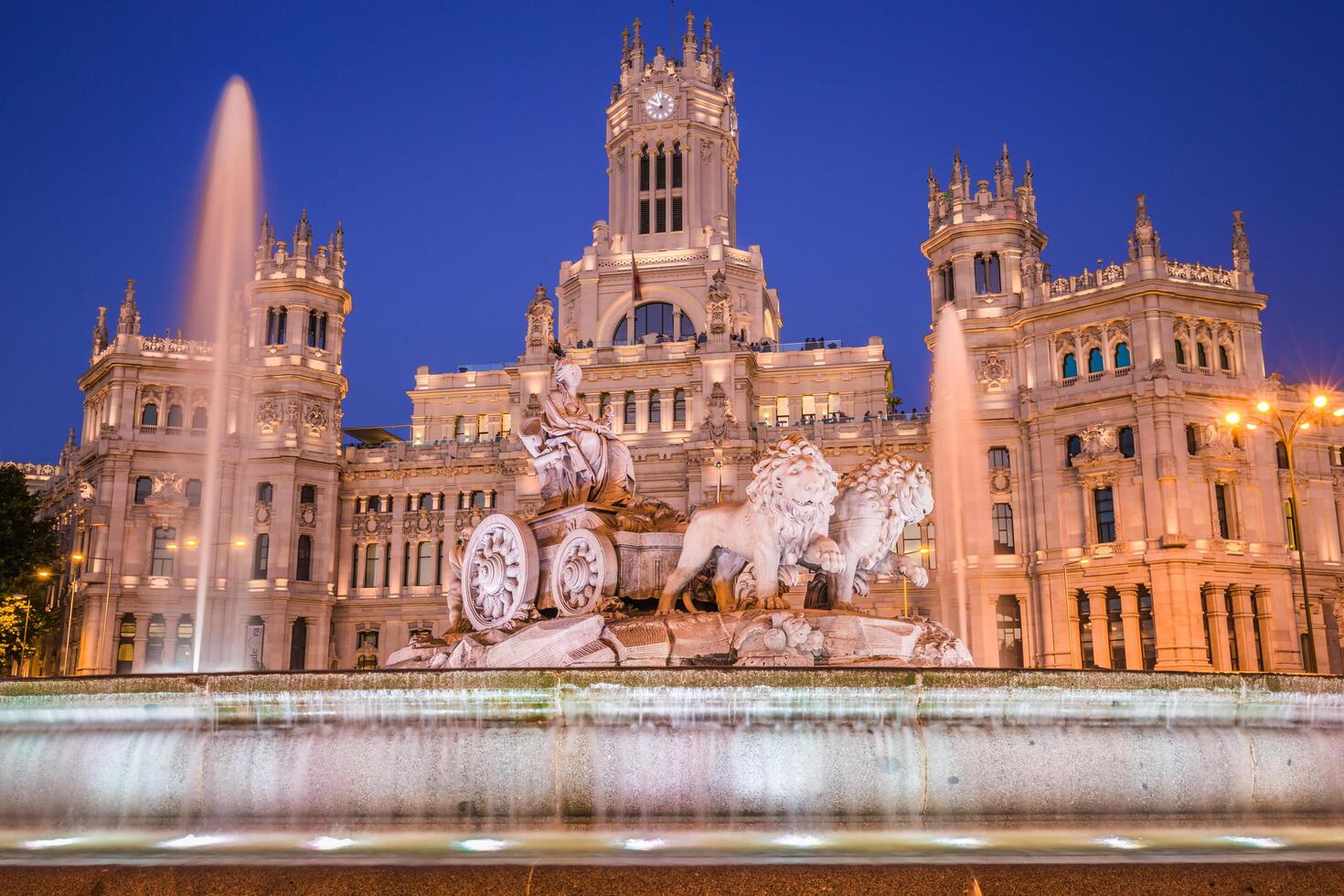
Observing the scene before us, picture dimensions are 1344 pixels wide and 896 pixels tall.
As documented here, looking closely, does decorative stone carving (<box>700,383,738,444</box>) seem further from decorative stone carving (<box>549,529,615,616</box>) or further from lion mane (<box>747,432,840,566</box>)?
lion mane (<box>747,432,840,566</box>)

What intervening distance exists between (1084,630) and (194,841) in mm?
51397

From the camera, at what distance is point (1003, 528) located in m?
57.5

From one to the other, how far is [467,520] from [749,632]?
5696 centimetres

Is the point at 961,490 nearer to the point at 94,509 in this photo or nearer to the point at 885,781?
the point at 94,509

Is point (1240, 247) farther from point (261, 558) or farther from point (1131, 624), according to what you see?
point (261, 558)

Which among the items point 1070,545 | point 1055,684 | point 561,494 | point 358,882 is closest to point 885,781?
point 1055,684

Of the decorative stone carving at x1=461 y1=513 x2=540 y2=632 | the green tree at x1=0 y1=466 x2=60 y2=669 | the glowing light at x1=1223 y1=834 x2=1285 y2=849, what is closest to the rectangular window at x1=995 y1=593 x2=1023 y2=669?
the green tree at x1=0 y1=466 x2=60 y2=669

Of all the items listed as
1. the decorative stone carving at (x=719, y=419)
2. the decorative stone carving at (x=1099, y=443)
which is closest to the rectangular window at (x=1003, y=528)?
the decorative stone carving at (x=1099, y=443)

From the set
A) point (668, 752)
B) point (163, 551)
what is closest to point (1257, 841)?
point (668, 752)

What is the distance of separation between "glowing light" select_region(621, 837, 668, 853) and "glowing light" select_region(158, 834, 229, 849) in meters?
2.98

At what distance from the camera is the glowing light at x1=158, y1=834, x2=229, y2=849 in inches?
337

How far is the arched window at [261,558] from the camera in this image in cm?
6481

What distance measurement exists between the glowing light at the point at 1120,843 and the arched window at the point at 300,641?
61648 mm

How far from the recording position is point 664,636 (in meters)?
13.3
